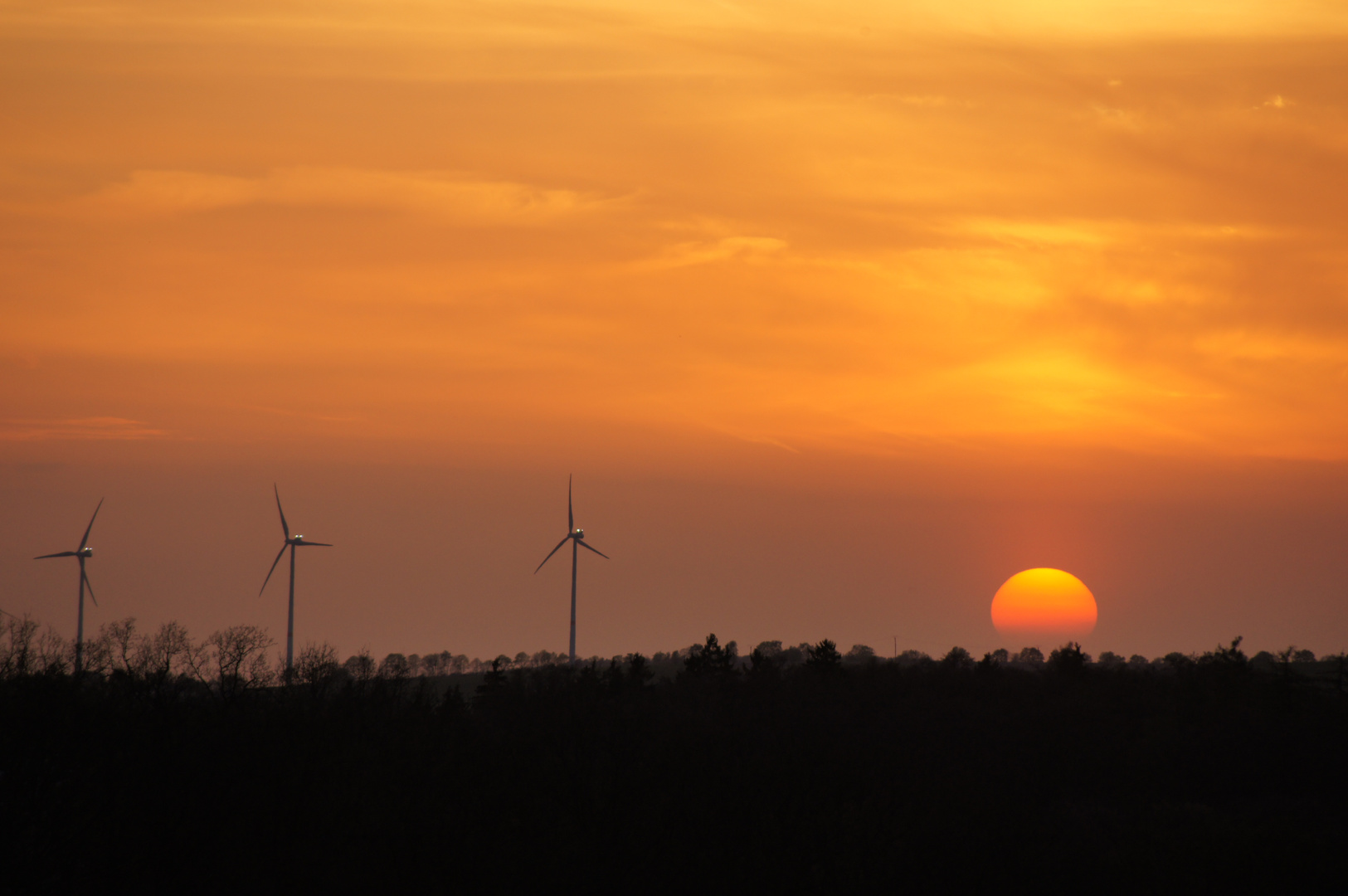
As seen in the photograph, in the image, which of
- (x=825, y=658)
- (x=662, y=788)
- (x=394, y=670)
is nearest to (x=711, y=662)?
(x=825, y=658)

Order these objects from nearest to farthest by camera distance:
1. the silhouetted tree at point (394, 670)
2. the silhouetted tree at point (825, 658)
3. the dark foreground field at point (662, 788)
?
the dark foreground field at point (662, 788)
the silhouetted tree at point (394, 670)
the silhouetted tree at point (825, 658)

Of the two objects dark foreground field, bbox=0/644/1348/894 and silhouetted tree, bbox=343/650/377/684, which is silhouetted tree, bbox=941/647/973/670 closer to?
dark foreground field, bbox=0/644/1348/894

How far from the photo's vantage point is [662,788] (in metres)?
76.6

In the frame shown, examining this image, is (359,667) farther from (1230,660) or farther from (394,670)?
(1230,660)

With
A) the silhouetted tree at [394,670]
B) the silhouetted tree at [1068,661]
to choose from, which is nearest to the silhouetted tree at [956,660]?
the silhouetted tree at [1068,661]

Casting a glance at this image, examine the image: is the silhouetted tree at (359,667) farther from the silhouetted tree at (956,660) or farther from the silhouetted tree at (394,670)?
the silhouetted tree at (956,660)

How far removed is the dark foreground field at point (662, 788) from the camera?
5062cm

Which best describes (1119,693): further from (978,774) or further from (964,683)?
(978,774)

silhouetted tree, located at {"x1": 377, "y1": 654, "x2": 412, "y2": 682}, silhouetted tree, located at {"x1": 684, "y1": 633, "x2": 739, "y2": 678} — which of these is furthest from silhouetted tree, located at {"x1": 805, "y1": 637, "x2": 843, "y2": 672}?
silhouetted tree, located at {"x1": 377, "y1": 654, "x2": 412, "y2": 682}

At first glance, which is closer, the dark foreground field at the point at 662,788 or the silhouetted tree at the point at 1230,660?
the dark foreground field at the point at 662,788

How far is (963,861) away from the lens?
245ft

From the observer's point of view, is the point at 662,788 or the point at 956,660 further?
the point at 956,660

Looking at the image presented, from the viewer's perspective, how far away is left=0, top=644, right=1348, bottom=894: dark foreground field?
5062 cm

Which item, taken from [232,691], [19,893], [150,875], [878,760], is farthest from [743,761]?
[19,893]
